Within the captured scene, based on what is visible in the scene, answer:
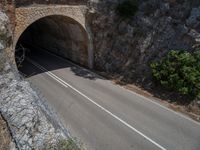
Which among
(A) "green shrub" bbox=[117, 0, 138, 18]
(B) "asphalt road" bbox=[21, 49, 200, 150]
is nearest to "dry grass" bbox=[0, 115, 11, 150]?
(B) "asphalt road" bbox=[21, 49, 200, 150]

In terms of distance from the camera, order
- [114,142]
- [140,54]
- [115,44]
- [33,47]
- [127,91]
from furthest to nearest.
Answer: [33,47], [115,44], [140,54], [127,91], [114,142]

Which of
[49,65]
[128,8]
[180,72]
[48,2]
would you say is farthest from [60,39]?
[180,72]

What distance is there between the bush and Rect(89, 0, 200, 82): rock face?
1.01 metres

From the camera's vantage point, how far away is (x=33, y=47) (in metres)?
35.0

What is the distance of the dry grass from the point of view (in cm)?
616

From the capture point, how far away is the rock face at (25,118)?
6.08 meters

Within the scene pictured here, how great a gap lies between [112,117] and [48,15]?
11.2 m

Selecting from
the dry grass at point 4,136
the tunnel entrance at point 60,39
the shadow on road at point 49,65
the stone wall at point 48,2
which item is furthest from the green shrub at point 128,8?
the dry grass at point 4,136

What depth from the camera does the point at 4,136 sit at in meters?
6.43

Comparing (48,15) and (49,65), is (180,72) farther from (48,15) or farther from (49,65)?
(49,65)

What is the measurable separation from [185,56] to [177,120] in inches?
208

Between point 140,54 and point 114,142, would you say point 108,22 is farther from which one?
point 114,142

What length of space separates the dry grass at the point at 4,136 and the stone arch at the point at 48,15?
45.4 feet

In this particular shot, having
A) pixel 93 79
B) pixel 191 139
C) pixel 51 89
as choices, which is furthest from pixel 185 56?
pixel 51 89
